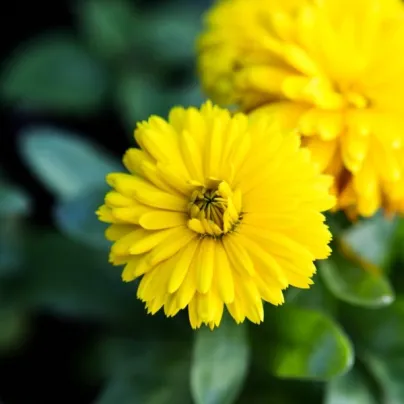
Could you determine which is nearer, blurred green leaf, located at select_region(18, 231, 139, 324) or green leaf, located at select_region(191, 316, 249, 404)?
green leaf, located at select_region(191, 316, 249, 404)

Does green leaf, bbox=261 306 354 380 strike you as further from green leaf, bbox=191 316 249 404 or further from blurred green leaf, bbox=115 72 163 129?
blurred green leaf, bbox=115 72 163 129

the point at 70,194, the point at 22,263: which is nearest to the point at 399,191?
the point at 70,194

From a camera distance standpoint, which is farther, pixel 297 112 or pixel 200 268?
pixel 297 112

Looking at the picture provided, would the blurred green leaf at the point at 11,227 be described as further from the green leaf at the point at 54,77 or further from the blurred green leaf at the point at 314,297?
the blurred green leaf at the point at 314,297

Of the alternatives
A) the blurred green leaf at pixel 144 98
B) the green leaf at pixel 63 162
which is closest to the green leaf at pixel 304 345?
the green leaf at pixel 63 162

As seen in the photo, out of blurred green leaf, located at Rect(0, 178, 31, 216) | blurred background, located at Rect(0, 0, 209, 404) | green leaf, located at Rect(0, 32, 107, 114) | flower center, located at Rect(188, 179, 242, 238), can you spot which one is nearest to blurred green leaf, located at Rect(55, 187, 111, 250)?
blurred background, located at Rect(0, 0, 209, 404)

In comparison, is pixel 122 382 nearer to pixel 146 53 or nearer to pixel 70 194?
→ pixel 70 194
